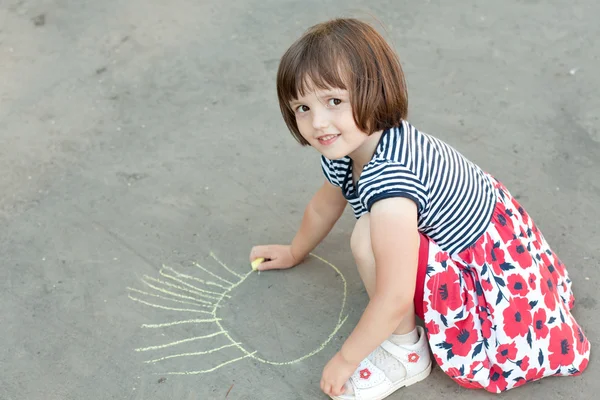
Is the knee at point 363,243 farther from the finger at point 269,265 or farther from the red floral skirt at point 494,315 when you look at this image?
the finger at point 269,265

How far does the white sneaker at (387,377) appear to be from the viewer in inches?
67.5

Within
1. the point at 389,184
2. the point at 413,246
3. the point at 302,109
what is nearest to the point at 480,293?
the point at 413,246

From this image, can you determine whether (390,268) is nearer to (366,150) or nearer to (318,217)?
(366,150)

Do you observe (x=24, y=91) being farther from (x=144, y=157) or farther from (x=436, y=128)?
(x=436, y=128)

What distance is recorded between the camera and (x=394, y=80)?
154 cm

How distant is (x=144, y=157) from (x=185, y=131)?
0.19m

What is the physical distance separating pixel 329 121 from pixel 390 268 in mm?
336

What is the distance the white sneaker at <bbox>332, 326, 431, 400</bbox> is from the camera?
1715 mm

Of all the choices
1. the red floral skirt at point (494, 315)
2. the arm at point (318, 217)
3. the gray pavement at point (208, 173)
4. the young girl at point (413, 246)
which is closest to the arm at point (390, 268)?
the young girl at point (413, 246)

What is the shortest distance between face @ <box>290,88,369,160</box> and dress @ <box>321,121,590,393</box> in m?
0.09

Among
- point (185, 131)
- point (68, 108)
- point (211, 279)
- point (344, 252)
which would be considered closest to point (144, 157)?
point (185, 131)

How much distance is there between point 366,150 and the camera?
1610 millimetres

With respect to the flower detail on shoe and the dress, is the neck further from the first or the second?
the flower detail on shoe

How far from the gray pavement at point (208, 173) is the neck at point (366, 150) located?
0.49 metres
